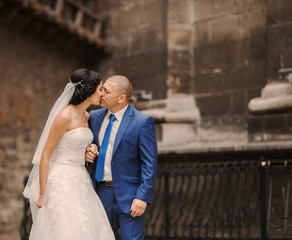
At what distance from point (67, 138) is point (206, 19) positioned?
188 inches

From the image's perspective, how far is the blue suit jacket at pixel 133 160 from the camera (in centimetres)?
362

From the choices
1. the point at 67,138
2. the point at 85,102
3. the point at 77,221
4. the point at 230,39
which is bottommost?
the point at 77,221

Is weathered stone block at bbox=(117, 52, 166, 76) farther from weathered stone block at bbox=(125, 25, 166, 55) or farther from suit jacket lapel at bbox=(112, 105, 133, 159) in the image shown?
suit jacket lapel at bbox=(112, 105, 133, 159)

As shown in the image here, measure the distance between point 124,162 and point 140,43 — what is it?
497 centimetres

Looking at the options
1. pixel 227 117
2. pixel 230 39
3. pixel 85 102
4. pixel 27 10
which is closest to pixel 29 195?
pixel 85 102

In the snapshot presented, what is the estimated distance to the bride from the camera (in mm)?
3600

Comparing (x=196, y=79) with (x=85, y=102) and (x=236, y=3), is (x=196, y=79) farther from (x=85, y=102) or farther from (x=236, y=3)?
(x=85, y=102)

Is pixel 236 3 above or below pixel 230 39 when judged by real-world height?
above

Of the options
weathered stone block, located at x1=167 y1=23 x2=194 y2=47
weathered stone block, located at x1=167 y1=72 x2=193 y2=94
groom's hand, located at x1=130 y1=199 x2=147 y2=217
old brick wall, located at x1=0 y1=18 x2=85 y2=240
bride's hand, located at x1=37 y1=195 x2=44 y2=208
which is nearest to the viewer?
groom's hand, located at x1=130 y1=199 x2=147 y2=217

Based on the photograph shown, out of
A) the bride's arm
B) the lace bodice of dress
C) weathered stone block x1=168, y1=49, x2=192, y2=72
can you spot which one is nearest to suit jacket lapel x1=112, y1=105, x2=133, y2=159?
the lace bodice of dress

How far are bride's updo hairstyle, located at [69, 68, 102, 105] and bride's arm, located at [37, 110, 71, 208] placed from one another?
16cm

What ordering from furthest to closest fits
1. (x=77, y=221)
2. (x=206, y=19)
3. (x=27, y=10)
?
(x=27, y=10)
(x=206, y=19)
(x=77, y=221)

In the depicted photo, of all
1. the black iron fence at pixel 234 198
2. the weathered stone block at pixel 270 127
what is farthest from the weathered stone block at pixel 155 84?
the weathered stone block at pixel 270 127

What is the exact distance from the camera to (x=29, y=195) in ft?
12.5
